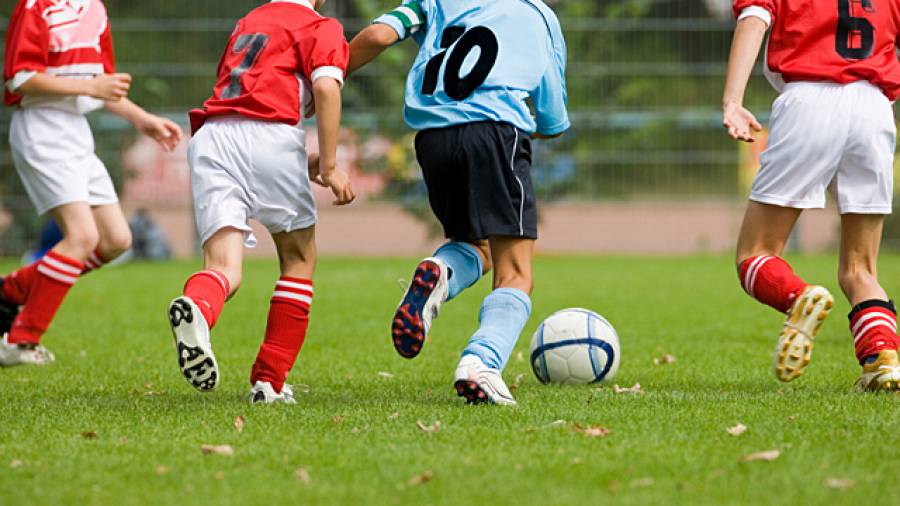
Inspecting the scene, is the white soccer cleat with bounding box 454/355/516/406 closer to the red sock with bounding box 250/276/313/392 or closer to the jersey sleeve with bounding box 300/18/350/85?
the red sock with bounding box 250/276/313/392

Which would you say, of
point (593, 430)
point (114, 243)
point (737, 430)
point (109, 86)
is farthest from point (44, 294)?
point (737, 430)

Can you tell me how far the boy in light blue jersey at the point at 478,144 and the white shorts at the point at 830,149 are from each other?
89cm

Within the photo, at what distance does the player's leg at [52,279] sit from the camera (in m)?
6.56

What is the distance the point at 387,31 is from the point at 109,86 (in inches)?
59.7

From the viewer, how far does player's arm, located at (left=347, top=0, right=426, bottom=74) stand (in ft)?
16.4

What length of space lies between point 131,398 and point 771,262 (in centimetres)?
257

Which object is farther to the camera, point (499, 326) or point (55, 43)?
point (55, 43)

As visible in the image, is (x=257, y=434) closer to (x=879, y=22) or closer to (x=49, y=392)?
(x=49, y=392)

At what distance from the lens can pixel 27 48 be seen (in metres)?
6.22

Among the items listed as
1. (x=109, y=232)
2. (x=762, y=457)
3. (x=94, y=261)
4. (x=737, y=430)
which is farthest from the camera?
(x=94, y=261)

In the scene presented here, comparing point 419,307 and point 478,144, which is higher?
point 478,144

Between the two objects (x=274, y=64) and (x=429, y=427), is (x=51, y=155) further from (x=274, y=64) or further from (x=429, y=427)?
(x=429, y=427)

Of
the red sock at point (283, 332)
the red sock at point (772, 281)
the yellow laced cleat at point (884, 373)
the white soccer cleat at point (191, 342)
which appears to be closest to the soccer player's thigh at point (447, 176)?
the red sock at point (283, 332)

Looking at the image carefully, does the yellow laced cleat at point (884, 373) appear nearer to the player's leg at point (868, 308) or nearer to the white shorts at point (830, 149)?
the player's leg at point (868, 308)
